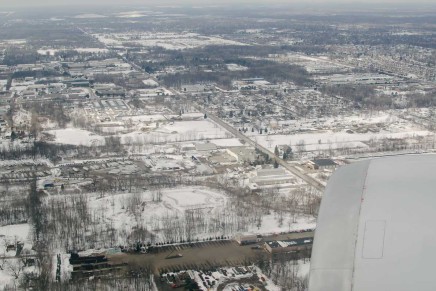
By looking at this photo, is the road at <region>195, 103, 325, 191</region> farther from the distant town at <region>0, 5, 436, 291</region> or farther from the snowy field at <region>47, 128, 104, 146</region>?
the snowy field at <region>47, 128, 104, 146</region>

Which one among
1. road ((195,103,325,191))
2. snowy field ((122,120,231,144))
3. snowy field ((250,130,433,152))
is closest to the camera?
road ((195,103,325,191))

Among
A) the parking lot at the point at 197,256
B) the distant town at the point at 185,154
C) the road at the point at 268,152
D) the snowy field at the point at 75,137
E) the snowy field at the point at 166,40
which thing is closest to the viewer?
the parking lot at the point at 197,256

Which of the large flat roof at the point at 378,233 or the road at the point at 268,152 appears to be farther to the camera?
the road at the point at 268,152

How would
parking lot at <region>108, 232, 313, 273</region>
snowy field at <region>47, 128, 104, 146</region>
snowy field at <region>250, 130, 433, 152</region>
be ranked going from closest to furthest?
parking lot at <region>108, 232, 313, 273</region>, snowy field at <region>250, 130, 433, 152</region>, snowy field at <region>47, 128, 104, 146</region>

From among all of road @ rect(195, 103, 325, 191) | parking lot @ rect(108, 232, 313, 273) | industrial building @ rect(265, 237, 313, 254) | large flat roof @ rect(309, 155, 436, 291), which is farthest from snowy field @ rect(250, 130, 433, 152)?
large flat roof @ rect(309, 155, 436, 291)

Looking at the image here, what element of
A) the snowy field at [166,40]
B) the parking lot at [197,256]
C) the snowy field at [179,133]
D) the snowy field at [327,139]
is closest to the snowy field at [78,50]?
the snowy field at [166,40]

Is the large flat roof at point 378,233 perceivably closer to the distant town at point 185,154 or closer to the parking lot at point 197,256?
the distant town at point 185,154

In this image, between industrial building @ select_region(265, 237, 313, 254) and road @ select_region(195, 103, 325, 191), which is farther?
road @ select_region(195, 103, 325, 191)

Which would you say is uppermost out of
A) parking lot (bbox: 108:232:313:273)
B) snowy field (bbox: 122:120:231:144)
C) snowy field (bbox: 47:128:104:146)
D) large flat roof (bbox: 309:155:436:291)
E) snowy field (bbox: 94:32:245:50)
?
large flat roof (bbox: 309:155:436:291)

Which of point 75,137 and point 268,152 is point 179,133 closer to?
point 75,137
